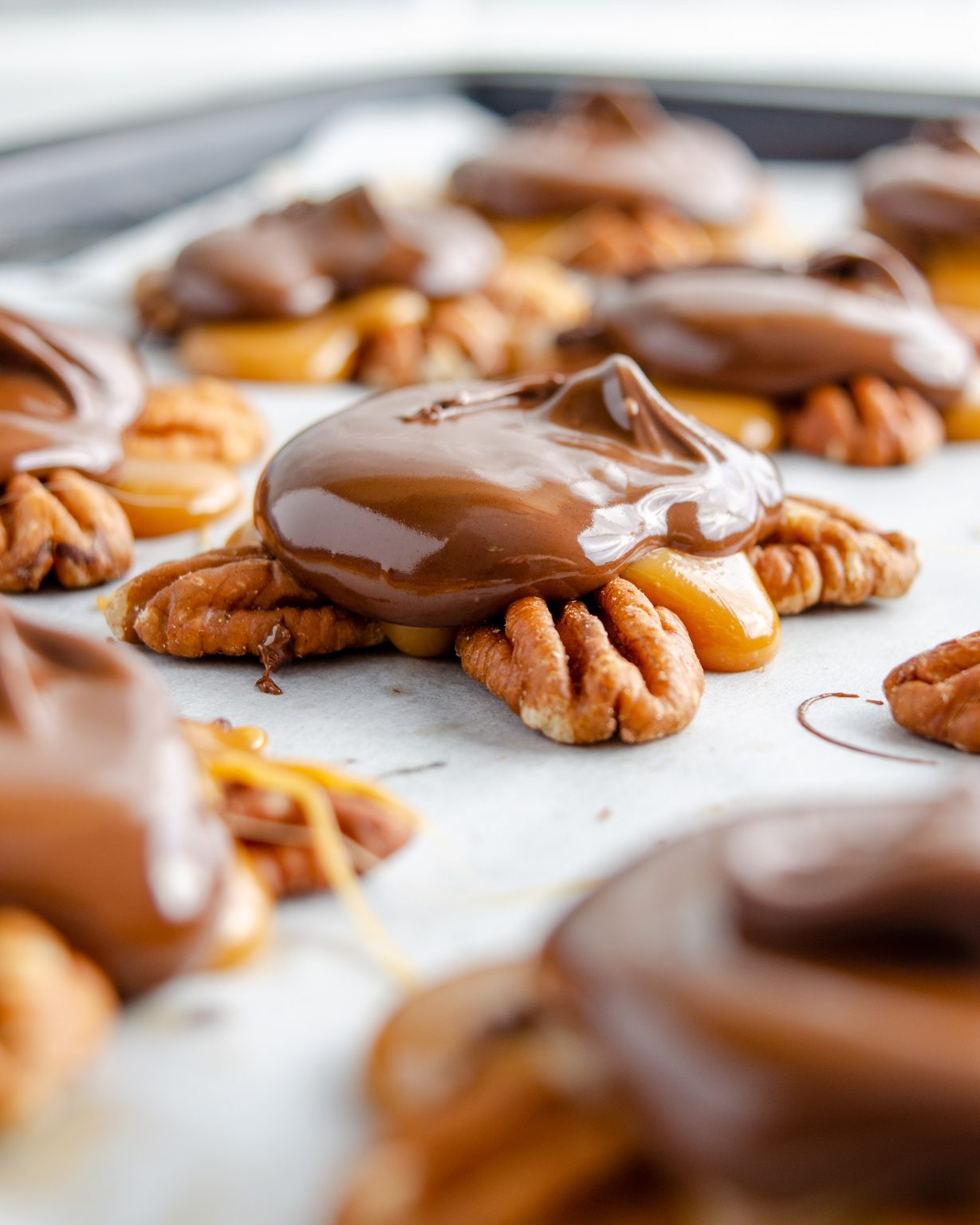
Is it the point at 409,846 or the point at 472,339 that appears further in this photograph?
the point at 472,339

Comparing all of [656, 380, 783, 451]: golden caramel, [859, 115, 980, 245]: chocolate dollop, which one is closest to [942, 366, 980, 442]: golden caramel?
[656, 380, 783, 451]: golden caramel

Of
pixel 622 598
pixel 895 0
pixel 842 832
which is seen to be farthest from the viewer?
pixel 895 0

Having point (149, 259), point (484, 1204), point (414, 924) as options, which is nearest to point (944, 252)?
point (149, 259)

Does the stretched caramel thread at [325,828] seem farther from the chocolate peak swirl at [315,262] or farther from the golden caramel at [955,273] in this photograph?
the golden caramel at [955,273]

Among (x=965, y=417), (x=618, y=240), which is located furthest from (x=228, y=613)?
(x=618, y=240)

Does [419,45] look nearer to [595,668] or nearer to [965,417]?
[965,417]

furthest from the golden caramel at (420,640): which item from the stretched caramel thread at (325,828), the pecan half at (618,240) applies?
the pecan half at (618,240)

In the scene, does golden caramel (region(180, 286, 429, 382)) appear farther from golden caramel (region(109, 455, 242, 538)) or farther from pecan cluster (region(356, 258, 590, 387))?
golden caramel (region(109, 455, 242, 538))

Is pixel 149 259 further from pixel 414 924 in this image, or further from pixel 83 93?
pixel 414 924
